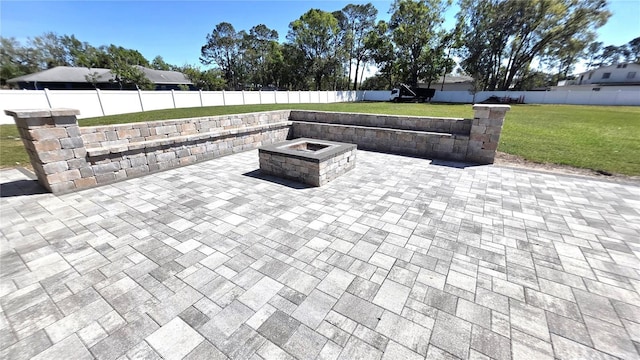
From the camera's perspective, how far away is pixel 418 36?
103 ft

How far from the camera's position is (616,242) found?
3.20 m

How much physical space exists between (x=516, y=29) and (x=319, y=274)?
38110mm

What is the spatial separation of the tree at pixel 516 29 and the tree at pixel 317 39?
16.3 m

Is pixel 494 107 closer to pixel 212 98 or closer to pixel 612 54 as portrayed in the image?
pixel 212 98

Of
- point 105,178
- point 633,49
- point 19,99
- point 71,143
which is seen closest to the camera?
point 71,143

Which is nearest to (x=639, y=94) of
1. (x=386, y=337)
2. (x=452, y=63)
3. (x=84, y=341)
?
(x=452, y=63)

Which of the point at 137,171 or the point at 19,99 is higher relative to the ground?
the point at 19,99

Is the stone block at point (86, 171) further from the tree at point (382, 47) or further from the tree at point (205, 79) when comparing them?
the tree at point (382, 47)

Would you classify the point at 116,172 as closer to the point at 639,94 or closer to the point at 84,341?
the point at 84,341

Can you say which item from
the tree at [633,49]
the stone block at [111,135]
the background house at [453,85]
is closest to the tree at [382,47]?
the background house at [453,85]

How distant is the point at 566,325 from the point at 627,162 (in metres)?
7.35

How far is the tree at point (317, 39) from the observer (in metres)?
31.7

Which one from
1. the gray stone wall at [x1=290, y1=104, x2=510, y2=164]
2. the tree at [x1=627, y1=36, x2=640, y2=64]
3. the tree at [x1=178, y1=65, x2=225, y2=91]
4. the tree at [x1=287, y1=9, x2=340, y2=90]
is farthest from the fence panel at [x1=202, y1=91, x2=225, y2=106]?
the tree at [x1=627, y1=36, x2=640, y2=64]

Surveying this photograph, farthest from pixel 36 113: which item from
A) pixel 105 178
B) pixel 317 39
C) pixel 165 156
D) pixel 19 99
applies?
pixel 317 39
